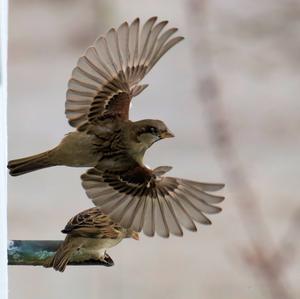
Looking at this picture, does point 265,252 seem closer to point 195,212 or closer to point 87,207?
point 195,212

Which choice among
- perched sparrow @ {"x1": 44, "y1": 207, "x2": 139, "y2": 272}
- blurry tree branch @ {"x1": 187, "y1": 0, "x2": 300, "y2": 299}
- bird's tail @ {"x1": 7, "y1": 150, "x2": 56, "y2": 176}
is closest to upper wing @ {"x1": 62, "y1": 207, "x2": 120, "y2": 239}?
perched sparrow @ {"x1": 44, "y1": 207, "x2": 139, "y2": 272}

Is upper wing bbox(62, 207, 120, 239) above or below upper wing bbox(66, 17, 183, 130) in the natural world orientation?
below

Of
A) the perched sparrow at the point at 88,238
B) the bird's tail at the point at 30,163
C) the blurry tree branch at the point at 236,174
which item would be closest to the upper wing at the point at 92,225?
the perched sparrow at the point at 88,238

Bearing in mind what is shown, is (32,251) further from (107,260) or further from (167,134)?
(167,134)

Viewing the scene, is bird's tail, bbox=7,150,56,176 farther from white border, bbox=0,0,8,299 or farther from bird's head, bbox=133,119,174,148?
bird's head, bbox=133,119,174,148

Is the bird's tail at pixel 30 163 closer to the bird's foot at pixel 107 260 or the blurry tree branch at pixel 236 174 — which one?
the bird's foot at pixel 107 260

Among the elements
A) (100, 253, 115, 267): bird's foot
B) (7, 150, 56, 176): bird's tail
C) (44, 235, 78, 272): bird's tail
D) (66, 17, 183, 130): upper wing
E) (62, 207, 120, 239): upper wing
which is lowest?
(100, 253, 115, 267): bird's foot
